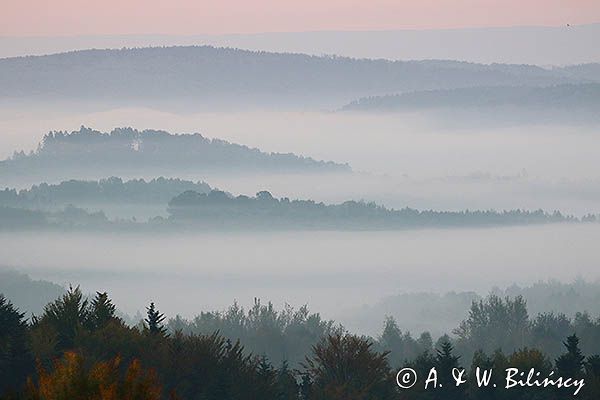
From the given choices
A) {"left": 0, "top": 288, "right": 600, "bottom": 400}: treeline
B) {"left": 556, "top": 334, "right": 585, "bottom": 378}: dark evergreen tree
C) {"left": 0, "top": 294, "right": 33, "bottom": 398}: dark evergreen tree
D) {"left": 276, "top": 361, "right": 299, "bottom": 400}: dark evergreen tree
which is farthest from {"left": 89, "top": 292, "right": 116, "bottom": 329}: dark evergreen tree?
{"left": 556, "top": 334, "right": 585, "bottom": 378}: dark evergreen tree

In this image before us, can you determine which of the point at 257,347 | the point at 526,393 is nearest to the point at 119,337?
the point at 526,393

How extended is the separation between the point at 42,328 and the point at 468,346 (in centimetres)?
11886

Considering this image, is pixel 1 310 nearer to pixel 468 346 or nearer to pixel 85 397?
pixel 85 397

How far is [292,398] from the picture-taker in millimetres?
82188

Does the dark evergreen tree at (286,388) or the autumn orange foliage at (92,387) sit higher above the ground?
the dark evergreen tree at (286,388)

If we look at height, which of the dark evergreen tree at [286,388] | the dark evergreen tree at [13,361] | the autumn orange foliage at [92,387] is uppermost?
the dark evergreen tree at [286,388]

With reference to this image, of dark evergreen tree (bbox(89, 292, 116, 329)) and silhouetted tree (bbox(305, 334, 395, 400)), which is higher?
dark evergreen tree (bbox(89, 292, 116, 329))

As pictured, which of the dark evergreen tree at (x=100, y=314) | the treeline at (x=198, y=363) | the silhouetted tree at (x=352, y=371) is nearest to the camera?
the treeline at (x=198, y=363)

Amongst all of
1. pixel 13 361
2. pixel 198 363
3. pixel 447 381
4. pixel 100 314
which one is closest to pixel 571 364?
pixel 447 381

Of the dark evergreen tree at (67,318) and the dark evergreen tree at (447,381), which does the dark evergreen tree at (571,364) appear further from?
the dark evergreen tree at (67,318)

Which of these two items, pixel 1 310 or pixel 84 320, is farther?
pixel 84 320

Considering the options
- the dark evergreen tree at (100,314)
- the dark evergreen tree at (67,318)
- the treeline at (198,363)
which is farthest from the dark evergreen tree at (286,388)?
the dark evergreen tree at (67,318)

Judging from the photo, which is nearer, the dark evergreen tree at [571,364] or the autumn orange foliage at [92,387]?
the autumn orange foliage at [92,387]

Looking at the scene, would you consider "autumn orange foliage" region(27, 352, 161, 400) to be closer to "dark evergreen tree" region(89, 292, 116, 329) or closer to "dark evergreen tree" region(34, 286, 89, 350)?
"dark evergreen tree" region(34, 286, 89, 350)
